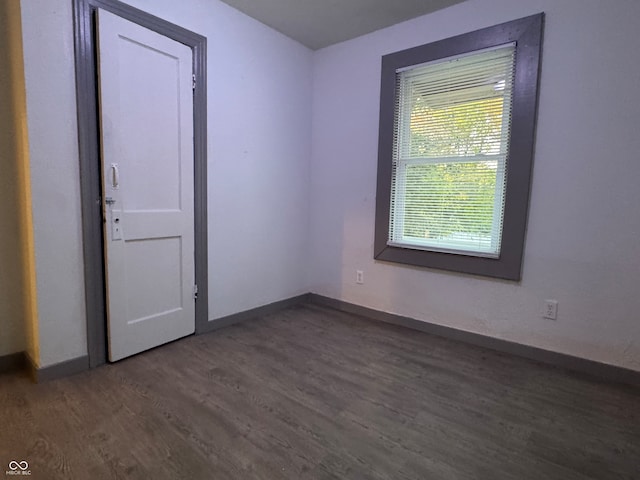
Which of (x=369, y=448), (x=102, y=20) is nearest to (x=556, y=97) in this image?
(x=369, y=448)

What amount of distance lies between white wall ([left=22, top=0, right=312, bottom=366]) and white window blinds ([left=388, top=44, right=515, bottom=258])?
40.7 inches

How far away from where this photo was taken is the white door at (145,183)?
2072mm

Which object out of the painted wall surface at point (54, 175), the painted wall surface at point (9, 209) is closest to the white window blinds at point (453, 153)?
the painted wall surface at point (54, 175)

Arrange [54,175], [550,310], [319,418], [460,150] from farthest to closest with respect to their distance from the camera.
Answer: [460,150], [550,310], [54,175], [319,418]

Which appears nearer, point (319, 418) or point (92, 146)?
point (319, 418)

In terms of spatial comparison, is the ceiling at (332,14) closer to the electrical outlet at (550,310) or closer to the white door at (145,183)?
the white door at (145,183)

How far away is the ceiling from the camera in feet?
8.44

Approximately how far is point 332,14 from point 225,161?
4.76ft

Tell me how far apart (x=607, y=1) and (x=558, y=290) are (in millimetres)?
1788

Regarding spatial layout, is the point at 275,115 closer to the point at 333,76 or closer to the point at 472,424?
the point at 333,76

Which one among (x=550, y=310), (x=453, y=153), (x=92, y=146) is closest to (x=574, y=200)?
(x=550, y=310)

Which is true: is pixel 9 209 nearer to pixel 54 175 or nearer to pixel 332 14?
pixel 54 175

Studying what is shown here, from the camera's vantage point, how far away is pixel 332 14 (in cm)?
273

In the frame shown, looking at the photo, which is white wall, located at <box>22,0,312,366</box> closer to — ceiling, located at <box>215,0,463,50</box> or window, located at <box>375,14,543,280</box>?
ceiling, located at <box>215,0,463,50</box>
